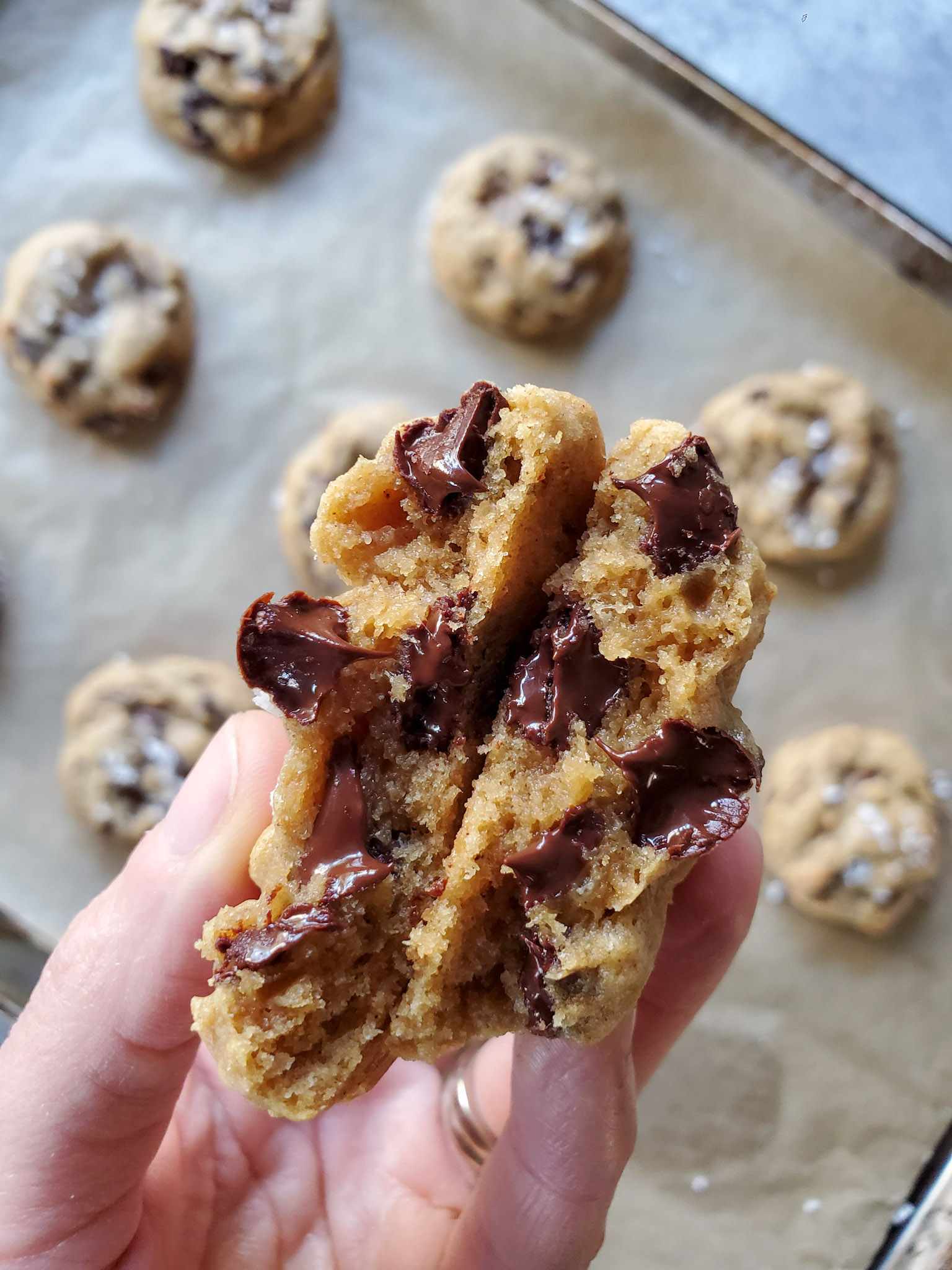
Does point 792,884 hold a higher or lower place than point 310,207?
lower

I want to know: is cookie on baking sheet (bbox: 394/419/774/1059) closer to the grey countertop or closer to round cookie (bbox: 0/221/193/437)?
the grey countertop

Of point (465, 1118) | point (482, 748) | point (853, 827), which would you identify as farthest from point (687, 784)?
point (853, 827)

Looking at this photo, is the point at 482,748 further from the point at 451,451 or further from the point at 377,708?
the point at 451,451

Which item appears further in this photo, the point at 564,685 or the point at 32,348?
the point at 32,348

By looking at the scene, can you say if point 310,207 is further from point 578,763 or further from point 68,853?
point 578,763

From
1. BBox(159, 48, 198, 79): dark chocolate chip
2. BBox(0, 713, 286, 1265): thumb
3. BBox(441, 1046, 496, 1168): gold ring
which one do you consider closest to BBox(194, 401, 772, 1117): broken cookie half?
BBox(0, 713, 286, 1265): thumb

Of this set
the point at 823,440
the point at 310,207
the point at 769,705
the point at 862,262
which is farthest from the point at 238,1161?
the point at 862,262

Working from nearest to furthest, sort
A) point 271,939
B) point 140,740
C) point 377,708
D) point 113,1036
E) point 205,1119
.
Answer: point 271,939 < point 377,708 < point 113,1036 < point 205,1119 < point 140,740
